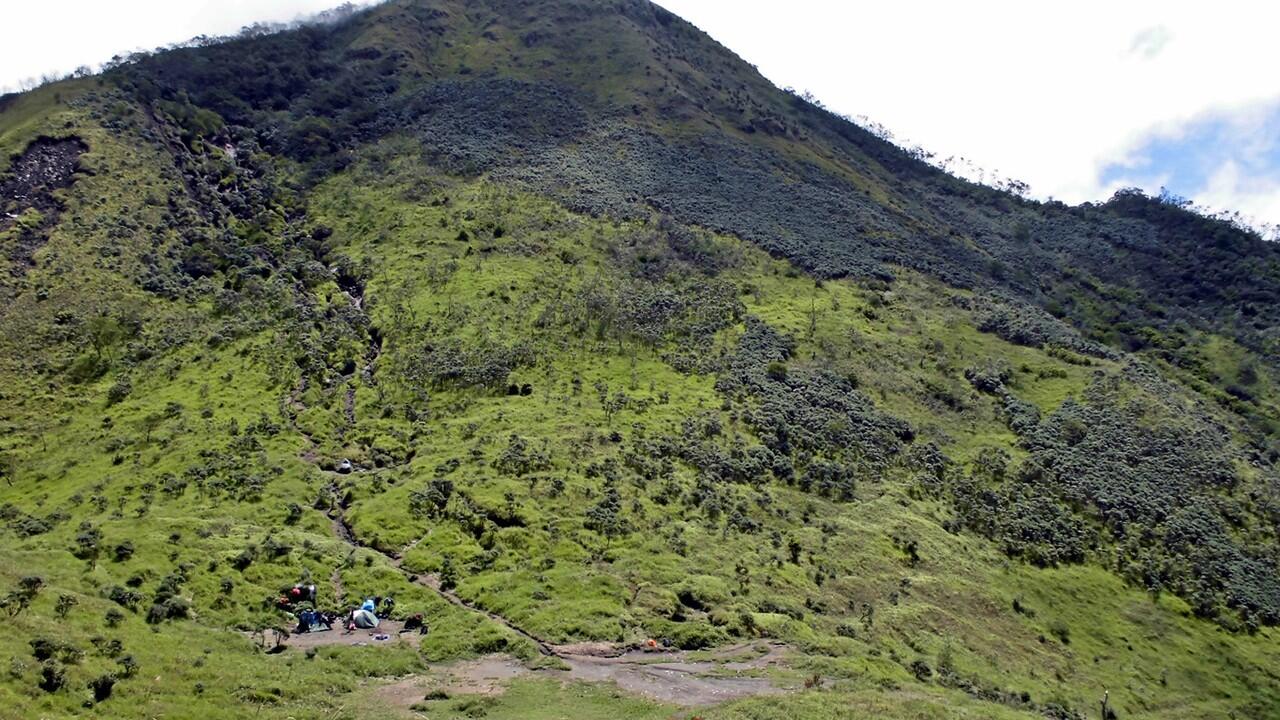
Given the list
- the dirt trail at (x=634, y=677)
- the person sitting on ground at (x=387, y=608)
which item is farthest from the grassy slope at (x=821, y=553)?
the person sitting on ground at (x=387, y=608)

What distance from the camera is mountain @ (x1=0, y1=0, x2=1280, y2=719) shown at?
46625 mm

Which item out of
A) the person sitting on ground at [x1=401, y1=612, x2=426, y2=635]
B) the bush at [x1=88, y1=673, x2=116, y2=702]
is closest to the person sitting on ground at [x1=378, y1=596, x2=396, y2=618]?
the person sitting on ground at [x1=401, y1=612, x2=426, y2=635]

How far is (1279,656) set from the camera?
238 ft

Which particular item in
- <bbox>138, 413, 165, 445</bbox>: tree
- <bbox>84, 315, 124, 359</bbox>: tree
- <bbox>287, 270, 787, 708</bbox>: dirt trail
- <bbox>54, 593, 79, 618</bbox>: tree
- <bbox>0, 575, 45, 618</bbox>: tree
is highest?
<bbox>84, 315, 124, 359</bbox>: tree

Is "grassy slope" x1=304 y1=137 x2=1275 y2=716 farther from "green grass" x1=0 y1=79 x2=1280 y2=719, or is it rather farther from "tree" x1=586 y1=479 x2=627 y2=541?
"tree" x1=586 y1=479 x2=627 y2=541

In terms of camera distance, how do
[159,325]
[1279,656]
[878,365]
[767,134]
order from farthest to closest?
[767,134]
[878,365]
[159,325]
[1279,656]

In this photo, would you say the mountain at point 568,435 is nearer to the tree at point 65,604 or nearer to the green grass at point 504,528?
the green grass at point 504,528

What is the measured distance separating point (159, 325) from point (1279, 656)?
379 ft

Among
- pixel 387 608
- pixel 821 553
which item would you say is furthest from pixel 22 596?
pixel 821 553

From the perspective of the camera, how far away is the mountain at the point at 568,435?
46625 millimetres

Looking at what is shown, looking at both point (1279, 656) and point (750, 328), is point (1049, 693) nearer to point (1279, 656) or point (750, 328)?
point (1279, 656)

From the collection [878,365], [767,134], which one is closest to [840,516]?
[878,365]

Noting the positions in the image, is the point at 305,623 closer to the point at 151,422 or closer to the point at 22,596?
the point at 22,596

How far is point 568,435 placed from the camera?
76500 mm
